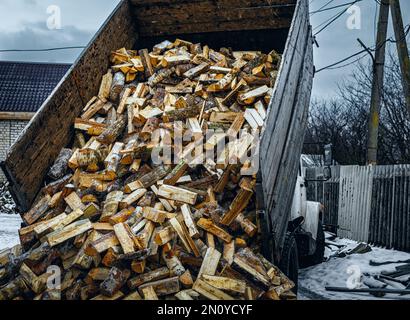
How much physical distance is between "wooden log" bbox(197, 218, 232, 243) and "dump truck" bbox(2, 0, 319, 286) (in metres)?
0.36

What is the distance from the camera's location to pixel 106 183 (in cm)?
495

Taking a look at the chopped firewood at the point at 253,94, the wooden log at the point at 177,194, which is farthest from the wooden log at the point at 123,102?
the wooden log at the point at 177,194

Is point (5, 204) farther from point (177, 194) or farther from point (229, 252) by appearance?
point (229, 252)

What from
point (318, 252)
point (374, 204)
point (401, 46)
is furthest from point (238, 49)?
point (374, 204)

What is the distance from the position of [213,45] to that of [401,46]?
3.65 meters

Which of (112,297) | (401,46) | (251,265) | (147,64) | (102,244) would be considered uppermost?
(401,46)

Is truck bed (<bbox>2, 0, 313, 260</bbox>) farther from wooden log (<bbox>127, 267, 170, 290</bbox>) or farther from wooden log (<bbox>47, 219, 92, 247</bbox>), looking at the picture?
wooden log (<bbox>127, 267, 170, 290</bbox>)

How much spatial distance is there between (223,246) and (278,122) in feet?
4.37

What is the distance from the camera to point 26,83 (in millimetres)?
20453

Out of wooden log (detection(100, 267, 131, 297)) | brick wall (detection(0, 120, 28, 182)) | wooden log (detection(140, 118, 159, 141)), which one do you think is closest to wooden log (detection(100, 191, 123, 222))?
wooden log (detection(100, 267, 131, 297))

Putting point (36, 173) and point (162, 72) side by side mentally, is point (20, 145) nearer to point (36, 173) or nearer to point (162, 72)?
point (36, 173)

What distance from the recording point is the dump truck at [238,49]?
439 centimetres

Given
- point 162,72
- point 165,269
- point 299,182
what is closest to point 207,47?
point 162,72
